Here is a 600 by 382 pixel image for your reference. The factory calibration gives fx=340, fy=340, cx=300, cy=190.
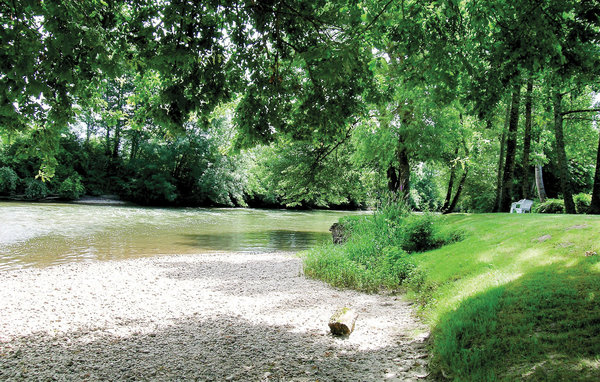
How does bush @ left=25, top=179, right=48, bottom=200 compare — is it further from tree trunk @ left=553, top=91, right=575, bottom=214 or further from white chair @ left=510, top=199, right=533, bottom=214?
tree trunk @ left=553, top=91, right=575, bottom=214

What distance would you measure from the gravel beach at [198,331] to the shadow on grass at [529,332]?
50cm

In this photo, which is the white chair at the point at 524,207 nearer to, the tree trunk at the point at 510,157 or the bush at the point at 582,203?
the tree trunk at the point at 510,157

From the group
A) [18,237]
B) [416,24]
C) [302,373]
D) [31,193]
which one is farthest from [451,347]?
[31,193]

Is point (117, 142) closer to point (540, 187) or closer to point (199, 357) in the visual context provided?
point (540, 187)

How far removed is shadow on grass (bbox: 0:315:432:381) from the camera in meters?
3.70

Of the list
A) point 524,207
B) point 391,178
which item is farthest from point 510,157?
point 391,178

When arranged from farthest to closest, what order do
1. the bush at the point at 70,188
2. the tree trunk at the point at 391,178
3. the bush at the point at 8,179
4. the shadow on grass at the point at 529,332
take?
1. the bush at the point at 70,188
2. the bush at the point at 8,179
3. the tree trunk at the point at 391,178
4. the shadow on grass at the point at 529,332

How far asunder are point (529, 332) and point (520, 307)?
489 mm

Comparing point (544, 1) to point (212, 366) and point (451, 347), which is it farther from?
point (212, 366)

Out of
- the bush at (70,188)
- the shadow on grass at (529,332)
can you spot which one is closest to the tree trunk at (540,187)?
the shadow on grass at (529,332)

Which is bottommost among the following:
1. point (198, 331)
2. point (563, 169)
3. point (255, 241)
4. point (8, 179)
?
point (255, 241)

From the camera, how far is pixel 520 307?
152 inches

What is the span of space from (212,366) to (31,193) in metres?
37.4

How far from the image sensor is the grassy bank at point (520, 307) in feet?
9.89
